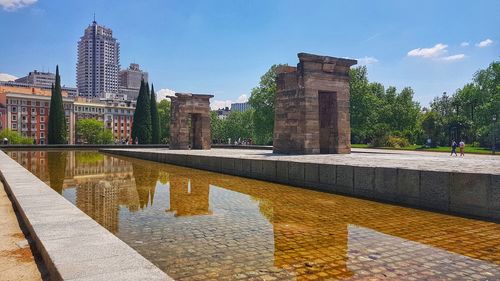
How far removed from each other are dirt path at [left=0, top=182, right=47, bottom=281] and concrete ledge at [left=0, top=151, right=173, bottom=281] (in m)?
0.16

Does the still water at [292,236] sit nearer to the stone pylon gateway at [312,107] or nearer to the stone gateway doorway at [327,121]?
the stone pylon gateway at [312,107]

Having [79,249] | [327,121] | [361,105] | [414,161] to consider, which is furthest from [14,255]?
[361,105]

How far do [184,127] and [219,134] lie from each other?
66762 millimetres

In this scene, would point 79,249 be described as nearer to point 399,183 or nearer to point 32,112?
point 399,183

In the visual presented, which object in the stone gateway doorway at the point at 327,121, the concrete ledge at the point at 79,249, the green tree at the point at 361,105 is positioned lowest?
the concrete ledge at the point at 79,249

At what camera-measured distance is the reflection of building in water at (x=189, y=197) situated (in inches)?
311

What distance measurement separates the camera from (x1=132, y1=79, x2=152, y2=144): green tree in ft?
210

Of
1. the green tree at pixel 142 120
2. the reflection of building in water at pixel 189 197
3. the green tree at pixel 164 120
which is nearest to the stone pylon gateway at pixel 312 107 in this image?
the reflection of building in water at pixel 189 197

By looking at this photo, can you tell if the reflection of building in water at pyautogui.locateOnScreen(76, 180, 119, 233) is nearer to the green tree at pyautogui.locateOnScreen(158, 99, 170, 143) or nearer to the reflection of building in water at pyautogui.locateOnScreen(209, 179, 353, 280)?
the reflection of building in water at pyautogui.locateOnScreen(209, 179, 353, 280)

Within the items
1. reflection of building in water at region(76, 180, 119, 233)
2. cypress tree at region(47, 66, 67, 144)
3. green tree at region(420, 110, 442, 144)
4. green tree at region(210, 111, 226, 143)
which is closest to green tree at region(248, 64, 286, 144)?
green tree at region(420, 110, 442, 144)

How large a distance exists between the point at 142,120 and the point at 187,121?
33787mm

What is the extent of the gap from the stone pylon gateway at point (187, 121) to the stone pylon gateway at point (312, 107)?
13910mm

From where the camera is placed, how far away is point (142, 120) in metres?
64.1

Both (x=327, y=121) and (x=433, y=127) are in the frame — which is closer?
(x=327, y=121)
